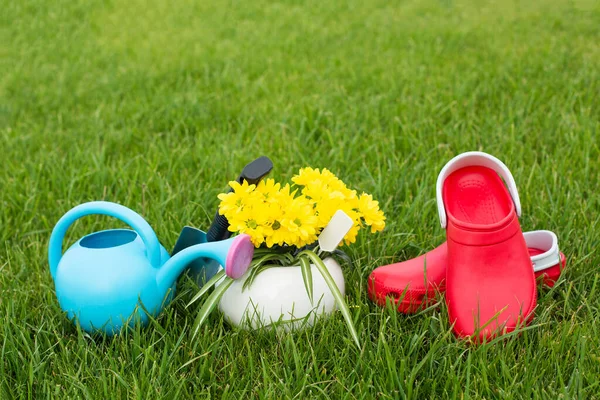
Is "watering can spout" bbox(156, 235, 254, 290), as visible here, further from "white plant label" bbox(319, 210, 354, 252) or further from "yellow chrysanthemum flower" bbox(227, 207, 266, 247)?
"white plant label" bbox(319, 210, 354, 252)

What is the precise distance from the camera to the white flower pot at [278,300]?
145cm

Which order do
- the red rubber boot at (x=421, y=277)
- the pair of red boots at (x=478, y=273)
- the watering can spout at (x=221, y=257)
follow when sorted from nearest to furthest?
the watering can spout at (x=221, y=257) → the pair of red boots at (x=478, y=273) → the red rubber boot at (x=421, y=277)

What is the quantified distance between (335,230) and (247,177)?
9.2 inches

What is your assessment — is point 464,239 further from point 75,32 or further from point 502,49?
point 75,32

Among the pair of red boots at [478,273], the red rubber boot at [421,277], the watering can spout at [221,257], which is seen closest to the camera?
the watering can spout at [221,257]

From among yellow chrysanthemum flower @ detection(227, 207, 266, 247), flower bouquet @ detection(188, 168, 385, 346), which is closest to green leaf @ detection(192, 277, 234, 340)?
flower bouquet @ detection(188, 168, 385, 346)

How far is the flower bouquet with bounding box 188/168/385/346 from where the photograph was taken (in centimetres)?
142

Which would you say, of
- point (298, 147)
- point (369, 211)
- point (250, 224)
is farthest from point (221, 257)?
point (298, 147)

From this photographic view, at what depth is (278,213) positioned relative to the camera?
142 cm

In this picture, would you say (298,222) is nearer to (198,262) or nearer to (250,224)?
(250,224)

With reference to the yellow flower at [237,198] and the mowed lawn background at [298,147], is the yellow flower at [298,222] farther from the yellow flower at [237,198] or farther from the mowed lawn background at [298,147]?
the mowed lawn background at [298,147]

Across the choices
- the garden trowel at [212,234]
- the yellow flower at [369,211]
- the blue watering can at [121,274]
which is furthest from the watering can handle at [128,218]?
the yellow flower at [369,211]

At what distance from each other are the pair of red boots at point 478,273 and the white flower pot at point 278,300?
0.18 metres

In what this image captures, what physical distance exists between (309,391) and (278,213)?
1.25ft
